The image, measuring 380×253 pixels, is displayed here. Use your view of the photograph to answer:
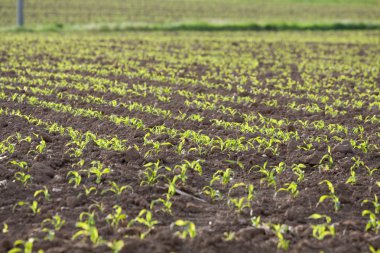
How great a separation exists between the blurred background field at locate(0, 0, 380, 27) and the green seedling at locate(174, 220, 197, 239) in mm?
23410

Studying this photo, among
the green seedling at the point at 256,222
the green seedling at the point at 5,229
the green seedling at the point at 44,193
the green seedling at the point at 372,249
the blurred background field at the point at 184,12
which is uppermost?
the green seedling at the point at 372,249

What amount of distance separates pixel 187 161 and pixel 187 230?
143cm

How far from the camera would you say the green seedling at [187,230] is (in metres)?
4.53

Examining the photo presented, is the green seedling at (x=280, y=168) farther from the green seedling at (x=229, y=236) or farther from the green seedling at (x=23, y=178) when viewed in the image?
the green seedling at (x=23, y=178)

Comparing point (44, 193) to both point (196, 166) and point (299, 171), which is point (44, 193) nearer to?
point (196, 166)

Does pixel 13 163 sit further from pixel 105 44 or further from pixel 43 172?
pixel 105 44

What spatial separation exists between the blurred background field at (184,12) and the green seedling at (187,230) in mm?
23410

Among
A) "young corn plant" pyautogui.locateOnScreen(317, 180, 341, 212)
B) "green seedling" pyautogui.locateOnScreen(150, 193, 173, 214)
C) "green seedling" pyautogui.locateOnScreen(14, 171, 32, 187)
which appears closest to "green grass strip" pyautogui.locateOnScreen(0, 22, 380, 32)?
"green seedling" pyautogui.locateOnScreen(14, 171, 32, 187)

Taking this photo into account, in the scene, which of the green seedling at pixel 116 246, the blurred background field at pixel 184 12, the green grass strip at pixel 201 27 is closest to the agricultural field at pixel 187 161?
the green seedling at pixel 116 246

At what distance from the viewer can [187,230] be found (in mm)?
4688

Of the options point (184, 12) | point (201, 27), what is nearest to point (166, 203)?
point (201, 27)

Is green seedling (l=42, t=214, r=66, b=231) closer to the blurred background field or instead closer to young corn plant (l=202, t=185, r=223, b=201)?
young corn plant (l=202, t=185, r=223, b=201)

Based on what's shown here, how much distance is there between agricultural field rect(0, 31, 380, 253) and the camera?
4648 millimetres

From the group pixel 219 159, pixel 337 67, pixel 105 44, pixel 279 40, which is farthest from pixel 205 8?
pixel 219 159
